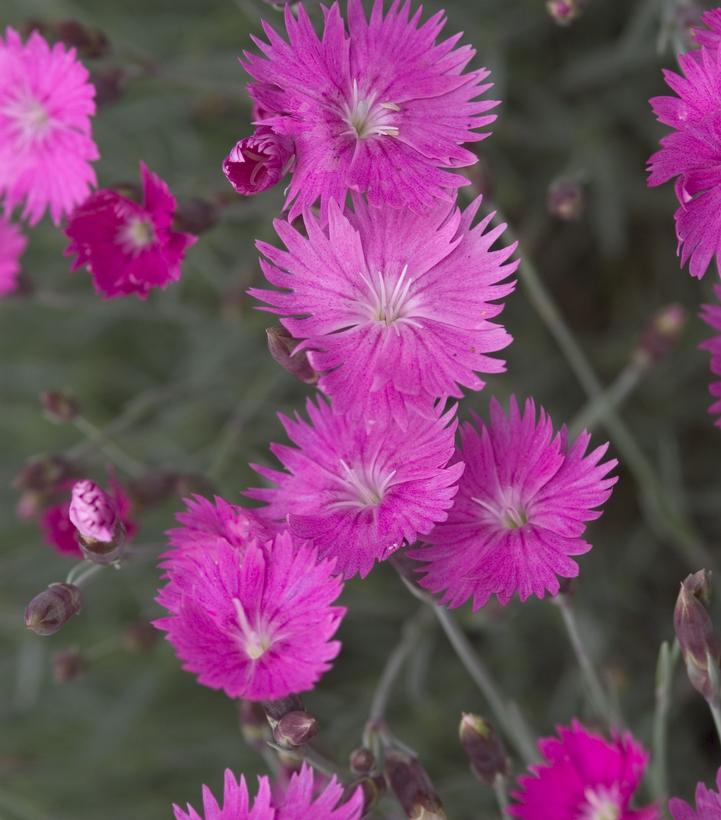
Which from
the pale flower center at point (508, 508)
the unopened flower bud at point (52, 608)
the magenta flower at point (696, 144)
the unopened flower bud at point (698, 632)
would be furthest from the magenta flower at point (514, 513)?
the unopened flower bud at point (52, 608)

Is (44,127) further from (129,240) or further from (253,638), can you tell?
(253,638)

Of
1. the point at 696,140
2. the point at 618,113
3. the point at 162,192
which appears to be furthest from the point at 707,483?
the point at 162,192

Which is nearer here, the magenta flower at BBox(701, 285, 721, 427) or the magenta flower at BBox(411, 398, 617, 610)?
the magenta flower at BBox(411, 398, 617, 610)

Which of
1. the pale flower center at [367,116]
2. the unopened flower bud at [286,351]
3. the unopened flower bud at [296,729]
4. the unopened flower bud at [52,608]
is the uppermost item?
the pale flower center at [367,116]

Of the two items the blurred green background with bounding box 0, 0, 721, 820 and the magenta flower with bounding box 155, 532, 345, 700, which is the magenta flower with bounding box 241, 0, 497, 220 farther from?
the blurred green background with bounding box 0, 0, 721, 820

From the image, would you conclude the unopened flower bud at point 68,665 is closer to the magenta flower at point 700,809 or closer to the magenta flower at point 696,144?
the magenta flower at point 700,809

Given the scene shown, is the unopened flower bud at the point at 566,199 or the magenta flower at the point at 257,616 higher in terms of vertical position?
the unopened flower bud at the point at 566,199

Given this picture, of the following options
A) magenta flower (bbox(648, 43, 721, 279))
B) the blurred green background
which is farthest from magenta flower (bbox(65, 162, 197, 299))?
magenta flower (bbox(648, 43, 721, 279))
